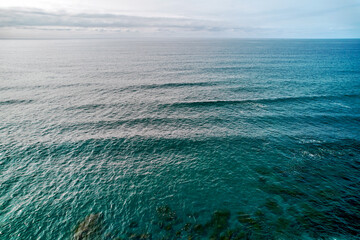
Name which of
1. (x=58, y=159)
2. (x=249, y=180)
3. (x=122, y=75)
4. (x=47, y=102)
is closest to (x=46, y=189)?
(x=58, y=159)

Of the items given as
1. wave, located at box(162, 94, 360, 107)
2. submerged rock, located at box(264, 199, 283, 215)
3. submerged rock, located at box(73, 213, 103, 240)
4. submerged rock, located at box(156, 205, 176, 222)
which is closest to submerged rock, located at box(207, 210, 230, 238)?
submerged rock, located at box(156, 205, 176, 222)

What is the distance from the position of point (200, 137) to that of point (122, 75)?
7641 cm

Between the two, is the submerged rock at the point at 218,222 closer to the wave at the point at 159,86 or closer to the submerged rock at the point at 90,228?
the submerged rock at the point at 90,228

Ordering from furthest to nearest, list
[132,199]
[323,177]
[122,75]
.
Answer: [122,75] < [323,177] < [132,199]

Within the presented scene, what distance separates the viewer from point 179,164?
39875mm

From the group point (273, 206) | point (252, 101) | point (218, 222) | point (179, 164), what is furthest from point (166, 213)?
point (252, 101)

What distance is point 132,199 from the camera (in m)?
31.5

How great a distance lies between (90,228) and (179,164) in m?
19.5

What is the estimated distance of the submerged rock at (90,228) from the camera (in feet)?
82.6

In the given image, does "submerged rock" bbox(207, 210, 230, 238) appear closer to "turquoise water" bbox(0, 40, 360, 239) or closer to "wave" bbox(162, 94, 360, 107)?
"turquoise water" bbox(0, 40, 360, 239)

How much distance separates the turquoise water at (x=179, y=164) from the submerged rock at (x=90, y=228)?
16cm

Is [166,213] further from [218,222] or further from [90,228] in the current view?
[90,228]

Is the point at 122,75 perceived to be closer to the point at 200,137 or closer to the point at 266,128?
the point at 200,137

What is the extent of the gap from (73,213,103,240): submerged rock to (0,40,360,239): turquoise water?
16 centimetres
